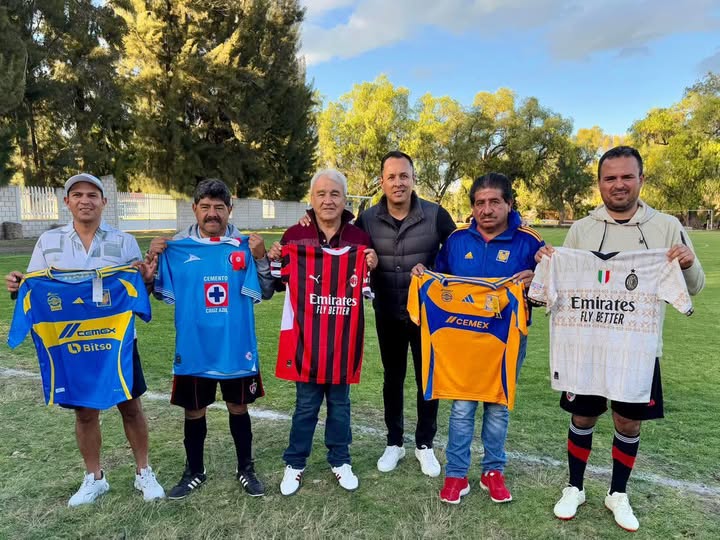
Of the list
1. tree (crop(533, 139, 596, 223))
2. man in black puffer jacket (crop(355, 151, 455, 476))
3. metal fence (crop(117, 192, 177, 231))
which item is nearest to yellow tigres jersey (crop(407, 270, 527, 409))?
man in black puffer jacket (crop(355, 151, 455, 476))

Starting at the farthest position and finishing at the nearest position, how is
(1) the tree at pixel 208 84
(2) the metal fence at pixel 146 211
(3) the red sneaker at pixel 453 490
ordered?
(1) the tree at pixel 208 84 < (2) the metal fence at pixel 146 211 < (3) the red sneaker at pixel 453 490

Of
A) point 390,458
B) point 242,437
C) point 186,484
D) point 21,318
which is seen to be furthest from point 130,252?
point 390,458

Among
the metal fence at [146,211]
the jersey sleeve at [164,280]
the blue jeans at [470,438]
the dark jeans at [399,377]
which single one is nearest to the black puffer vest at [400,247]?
the dark jeans at [399,377]

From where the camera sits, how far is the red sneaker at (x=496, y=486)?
3.21 m

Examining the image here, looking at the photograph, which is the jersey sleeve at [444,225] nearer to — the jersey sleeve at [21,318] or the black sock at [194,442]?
the black sock at [194,442]

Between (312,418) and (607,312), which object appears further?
(312,418)

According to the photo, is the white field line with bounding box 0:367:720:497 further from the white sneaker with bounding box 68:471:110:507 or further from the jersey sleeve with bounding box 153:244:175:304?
the jersey sleeve with bounding box 153:244:175:304

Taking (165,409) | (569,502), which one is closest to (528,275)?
(569,502)

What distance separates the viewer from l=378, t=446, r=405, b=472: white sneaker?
11.9ft

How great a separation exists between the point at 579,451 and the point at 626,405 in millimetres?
418

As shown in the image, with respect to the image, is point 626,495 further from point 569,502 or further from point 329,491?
point 329,491

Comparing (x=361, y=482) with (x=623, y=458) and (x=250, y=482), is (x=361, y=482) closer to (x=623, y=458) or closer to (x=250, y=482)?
(x=250, y=482)

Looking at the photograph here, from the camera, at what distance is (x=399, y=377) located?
3744 mm

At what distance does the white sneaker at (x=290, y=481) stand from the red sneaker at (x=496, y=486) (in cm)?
124
